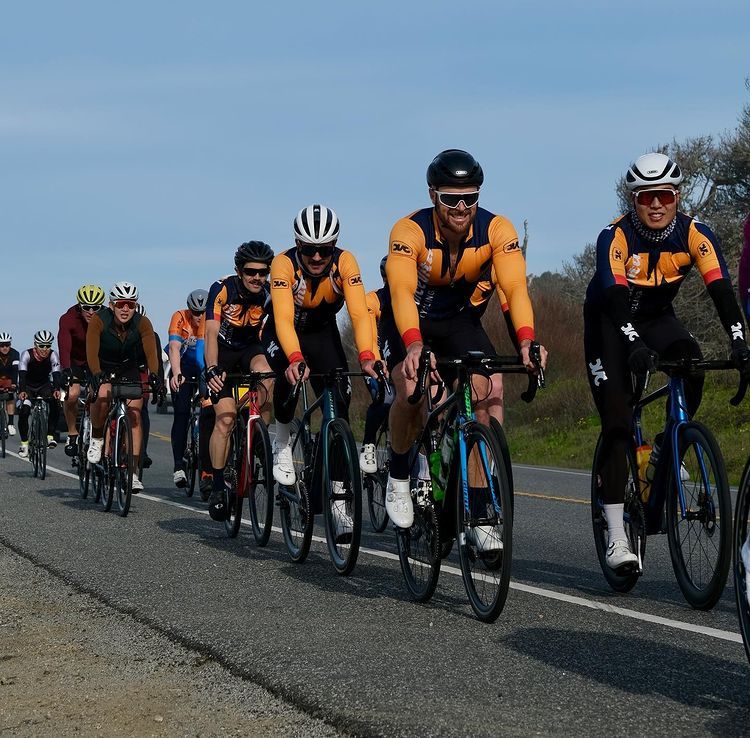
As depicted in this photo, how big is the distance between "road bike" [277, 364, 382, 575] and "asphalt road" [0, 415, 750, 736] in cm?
20

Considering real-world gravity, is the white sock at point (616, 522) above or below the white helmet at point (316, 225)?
below

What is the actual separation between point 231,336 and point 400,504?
4684 mm

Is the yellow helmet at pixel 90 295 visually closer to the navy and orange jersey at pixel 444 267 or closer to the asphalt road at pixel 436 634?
the asphalt road at pixel 436 634

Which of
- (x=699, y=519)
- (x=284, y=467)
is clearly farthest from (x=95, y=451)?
(x=699, y=519)

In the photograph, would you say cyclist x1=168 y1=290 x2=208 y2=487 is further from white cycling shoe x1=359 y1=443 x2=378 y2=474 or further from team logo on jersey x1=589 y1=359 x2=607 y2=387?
team logo on jersey x1=589 y1=359 x2=607 y2=387

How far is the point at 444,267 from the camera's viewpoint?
22.9 ft

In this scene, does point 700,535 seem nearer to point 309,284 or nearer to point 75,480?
point 309,284

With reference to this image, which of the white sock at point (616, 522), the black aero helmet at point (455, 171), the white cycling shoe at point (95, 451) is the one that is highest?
the black aero helmet at point (455, 171)

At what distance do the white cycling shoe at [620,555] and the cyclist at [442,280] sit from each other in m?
0.97

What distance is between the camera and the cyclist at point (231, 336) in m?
10.4

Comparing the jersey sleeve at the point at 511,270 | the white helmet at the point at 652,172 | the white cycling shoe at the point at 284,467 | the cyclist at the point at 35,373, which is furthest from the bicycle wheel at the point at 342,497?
the cyclist at the point at 35,373

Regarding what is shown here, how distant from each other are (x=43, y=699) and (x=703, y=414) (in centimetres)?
2252

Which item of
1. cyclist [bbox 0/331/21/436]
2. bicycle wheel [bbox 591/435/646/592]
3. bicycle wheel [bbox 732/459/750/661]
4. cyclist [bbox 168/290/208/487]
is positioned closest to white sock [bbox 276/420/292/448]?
bicycle wheel [bbox 591/435/646/592]

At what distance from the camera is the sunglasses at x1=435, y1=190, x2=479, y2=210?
6688mm
